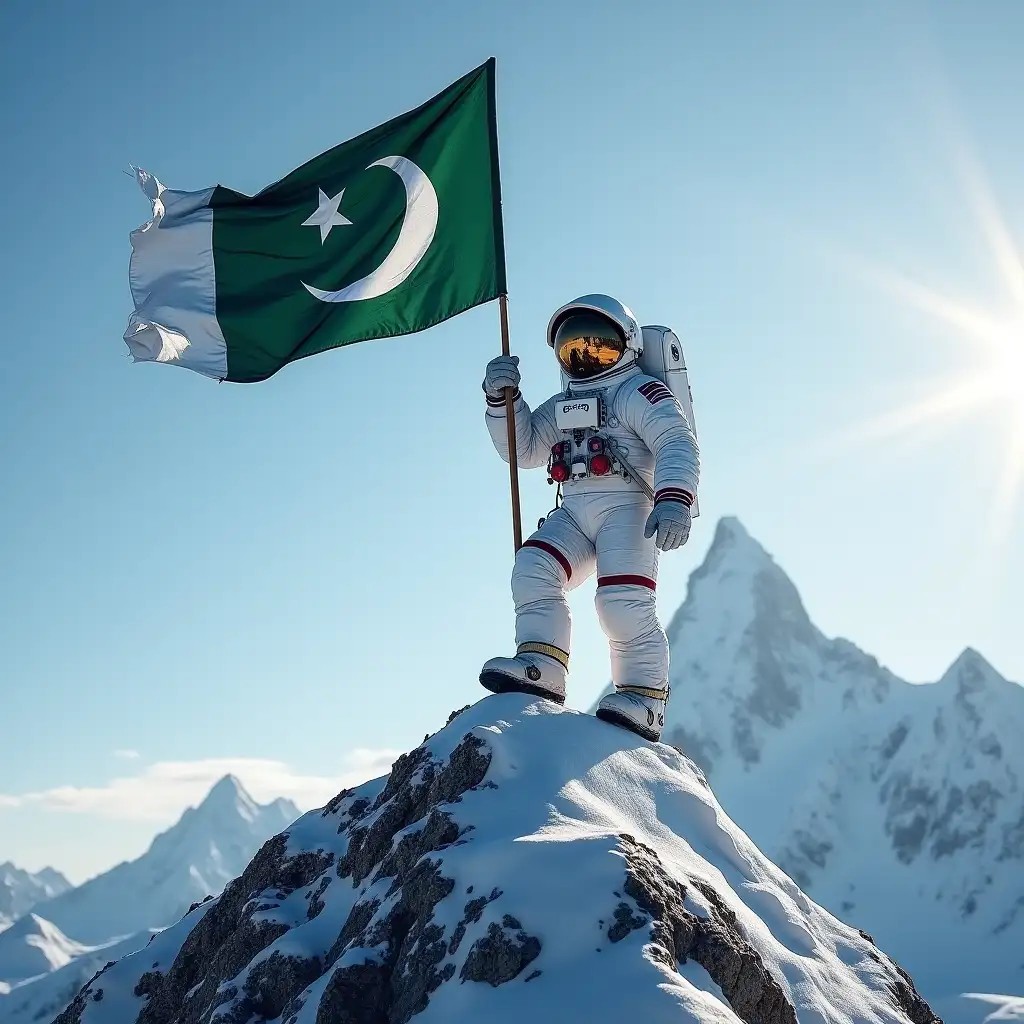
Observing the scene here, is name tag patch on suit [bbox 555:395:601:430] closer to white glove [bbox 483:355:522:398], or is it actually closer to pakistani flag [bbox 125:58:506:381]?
white glove [bbox 483:355:522:398]

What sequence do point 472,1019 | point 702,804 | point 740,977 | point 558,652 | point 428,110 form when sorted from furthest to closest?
point 428,110 → point 558,652 → point 702,804 → point 740,977 → point 472,1019

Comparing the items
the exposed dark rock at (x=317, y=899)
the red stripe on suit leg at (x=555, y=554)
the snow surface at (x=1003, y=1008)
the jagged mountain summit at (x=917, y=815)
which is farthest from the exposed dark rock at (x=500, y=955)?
the jagged mountain summit at (x=917, y=815)

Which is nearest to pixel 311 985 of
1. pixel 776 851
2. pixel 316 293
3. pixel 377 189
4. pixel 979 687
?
pixel 316 293

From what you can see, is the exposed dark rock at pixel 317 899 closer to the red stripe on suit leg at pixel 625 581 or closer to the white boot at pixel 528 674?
the white boot at pixel 528 674

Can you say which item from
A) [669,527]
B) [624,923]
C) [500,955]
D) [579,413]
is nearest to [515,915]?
[500,955]

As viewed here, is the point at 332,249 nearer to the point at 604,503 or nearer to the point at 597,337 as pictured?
the point at 597,337

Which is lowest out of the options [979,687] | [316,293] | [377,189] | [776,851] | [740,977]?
[740,977]

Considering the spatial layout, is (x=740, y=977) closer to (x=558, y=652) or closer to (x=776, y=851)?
(x=558, y=652)
